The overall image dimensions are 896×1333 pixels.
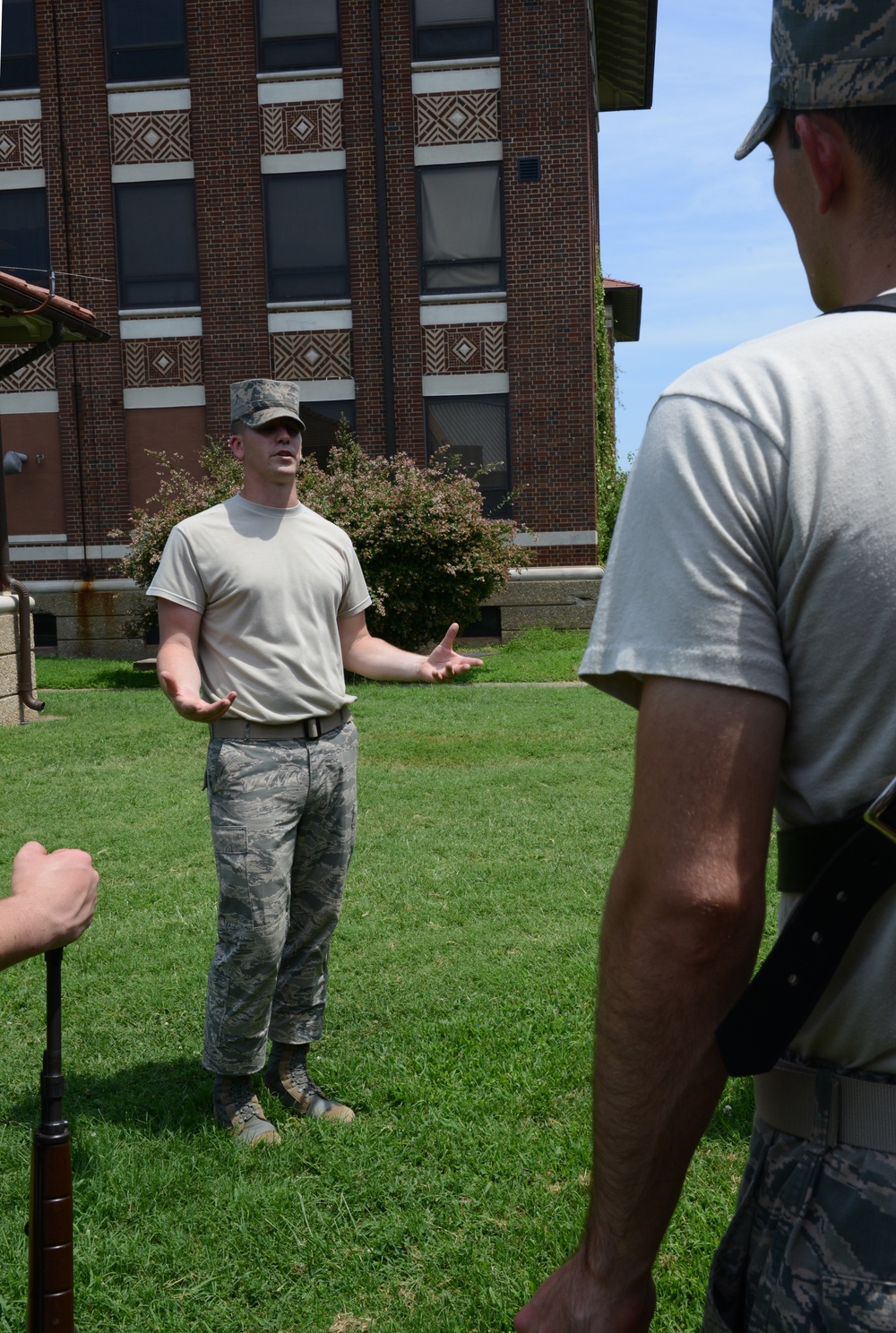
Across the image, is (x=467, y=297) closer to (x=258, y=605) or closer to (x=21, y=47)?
(x=21, y=47)

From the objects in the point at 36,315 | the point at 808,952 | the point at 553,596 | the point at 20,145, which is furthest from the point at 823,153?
the point at 20,145

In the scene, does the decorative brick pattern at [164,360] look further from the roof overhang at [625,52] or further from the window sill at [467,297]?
the roof overhang at [625,52]

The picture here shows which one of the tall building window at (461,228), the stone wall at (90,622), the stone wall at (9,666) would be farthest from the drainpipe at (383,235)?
the stone wall at (9,666)

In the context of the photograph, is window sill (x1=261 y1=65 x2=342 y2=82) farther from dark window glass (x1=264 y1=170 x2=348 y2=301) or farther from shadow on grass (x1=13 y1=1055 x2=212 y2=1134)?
shadow on grass (x1=13 y1=1055 x2=212 y2=1134)

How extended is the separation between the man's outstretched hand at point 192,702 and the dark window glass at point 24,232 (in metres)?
21.1

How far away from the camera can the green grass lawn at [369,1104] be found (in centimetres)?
319

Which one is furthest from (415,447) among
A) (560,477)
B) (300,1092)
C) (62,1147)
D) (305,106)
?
(62,1147)

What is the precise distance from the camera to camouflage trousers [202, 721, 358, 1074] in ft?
12.9

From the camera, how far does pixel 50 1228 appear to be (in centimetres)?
209

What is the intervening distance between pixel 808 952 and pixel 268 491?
132 inches

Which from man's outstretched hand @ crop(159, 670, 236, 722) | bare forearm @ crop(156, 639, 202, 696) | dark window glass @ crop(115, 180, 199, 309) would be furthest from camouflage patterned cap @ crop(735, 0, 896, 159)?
dark window glass @ crop(115, 180, 199, 309)

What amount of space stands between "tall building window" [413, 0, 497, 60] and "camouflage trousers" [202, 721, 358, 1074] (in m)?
20.9

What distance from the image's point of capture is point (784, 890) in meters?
1.39

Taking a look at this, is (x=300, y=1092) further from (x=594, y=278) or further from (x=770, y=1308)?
(x=594, y=278)
